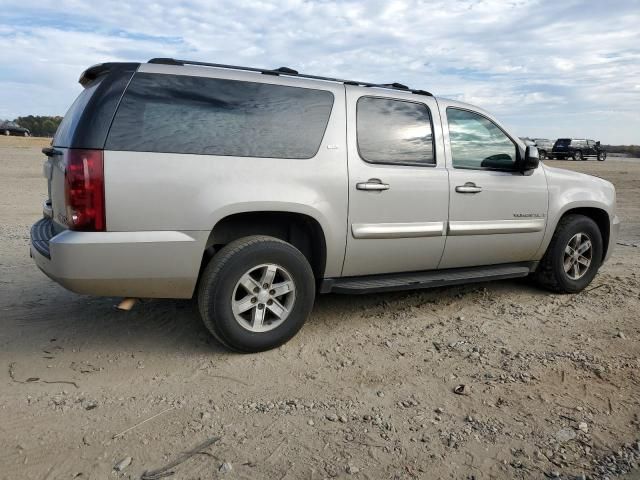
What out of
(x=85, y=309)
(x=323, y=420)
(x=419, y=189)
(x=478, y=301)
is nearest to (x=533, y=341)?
(x=478, y=301)

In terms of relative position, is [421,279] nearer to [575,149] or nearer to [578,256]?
[578,256]

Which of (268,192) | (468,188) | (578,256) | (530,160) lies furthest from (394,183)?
(578,256)

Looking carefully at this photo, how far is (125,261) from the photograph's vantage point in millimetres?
3303

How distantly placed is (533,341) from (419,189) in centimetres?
143

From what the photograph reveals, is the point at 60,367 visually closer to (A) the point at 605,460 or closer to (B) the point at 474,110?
(A) the point at 605,460

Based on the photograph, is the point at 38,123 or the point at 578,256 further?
the point at 38,123

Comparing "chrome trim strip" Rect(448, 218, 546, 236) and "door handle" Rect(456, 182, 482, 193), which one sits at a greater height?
"door handle" Rect(456, 182, 482, 193)

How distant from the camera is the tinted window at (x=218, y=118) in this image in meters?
3.34

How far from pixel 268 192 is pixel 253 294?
690 mm

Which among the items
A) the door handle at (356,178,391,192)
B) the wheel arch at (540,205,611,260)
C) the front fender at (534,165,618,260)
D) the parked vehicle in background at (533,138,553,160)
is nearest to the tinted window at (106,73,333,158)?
the door handle at (356,178,391,192)

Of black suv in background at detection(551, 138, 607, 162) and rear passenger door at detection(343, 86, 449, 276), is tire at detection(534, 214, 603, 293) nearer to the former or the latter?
rear passenger door at detection(343, 86, 449, 276)

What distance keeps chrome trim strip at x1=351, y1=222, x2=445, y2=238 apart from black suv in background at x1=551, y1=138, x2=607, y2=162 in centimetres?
4146

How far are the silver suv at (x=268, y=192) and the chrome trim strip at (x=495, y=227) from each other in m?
0.01

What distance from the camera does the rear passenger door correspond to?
4.04 m
